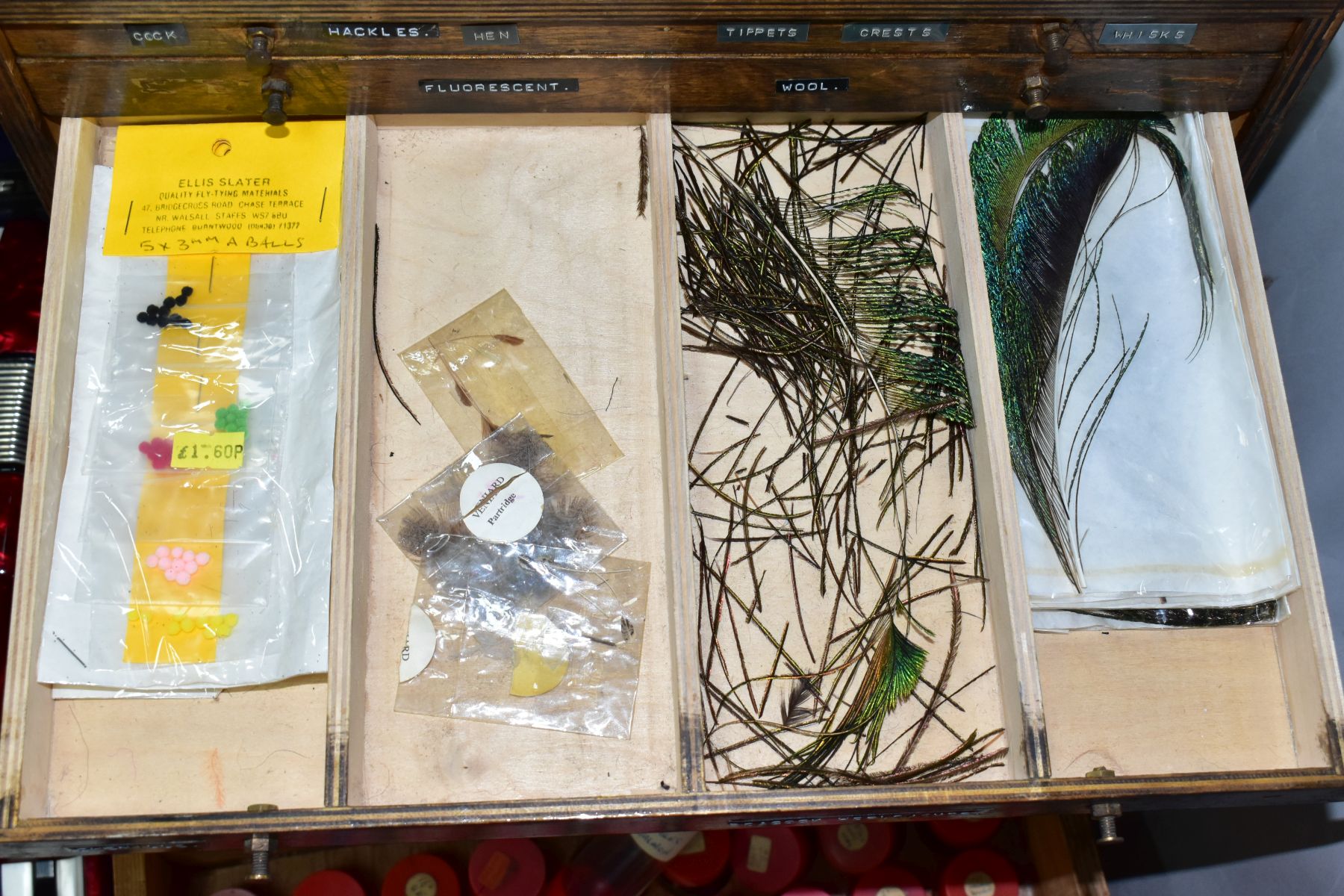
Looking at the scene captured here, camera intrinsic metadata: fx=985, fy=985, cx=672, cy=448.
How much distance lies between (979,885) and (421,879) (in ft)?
2.68

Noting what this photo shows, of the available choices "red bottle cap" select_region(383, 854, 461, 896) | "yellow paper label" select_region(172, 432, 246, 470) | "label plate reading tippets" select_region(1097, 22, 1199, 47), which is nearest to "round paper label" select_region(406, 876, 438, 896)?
"red bottle cap" select_region(383, 854, 461, 896)

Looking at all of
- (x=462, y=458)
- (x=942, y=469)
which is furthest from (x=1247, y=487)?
(x=462, y=458)

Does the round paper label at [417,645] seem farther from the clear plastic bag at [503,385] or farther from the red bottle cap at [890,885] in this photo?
the red bottle cap at [890,885]

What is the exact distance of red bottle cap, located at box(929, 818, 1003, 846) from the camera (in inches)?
58.4

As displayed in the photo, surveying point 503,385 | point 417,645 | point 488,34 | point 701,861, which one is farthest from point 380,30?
point 701,861

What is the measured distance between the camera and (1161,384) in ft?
4.26

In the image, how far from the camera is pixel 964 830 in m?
1.49

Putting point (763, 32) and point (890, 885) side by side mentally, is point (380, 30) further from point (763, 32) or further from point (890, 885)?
point (890, 885)

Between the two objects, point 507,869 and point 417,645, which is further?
point 507,869

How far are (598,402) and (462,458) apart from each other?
0.19 m

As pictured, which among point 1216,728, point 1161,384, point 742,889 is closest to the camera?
point 1216,728

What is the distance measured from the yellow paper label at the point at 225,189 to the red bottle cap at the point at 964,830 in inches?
47.6

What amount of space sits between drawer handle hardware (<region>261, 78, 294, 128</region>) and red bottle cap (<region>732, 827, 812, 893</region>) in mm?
1191

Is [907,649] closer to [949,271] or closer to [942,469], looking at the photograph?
[942,469]
